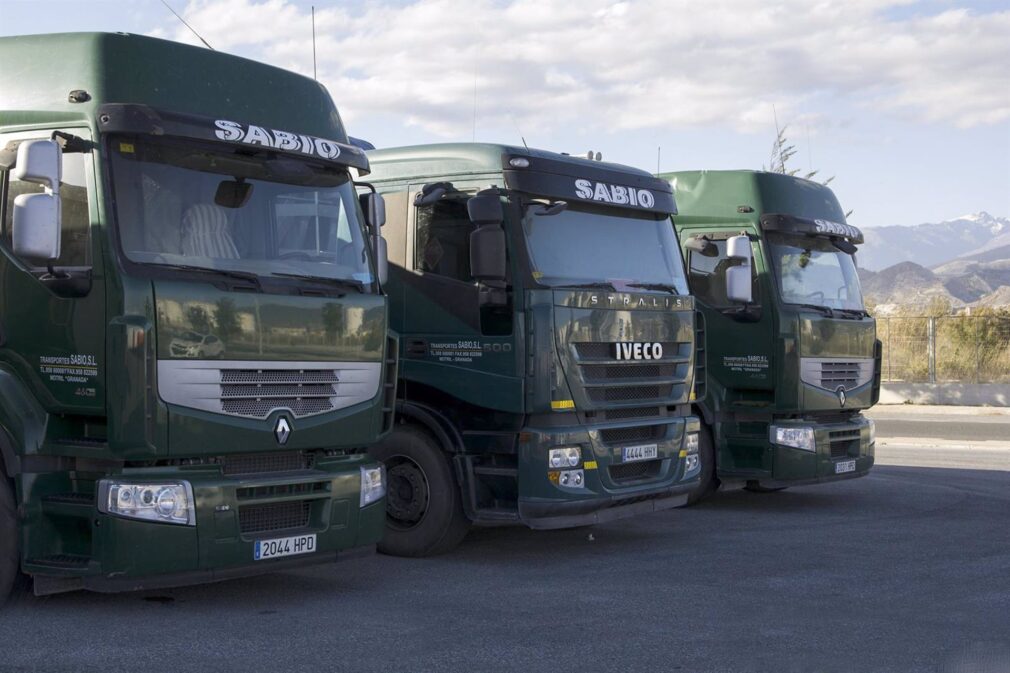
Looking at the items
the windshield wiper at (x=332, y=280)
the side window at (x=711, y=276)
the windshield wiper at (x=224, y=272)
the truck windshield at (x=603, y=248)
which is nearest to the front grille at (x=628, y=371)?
the truck windshield at (x=603, y=248)

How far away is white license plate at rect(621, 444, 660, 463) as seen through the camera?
10219 millimetres

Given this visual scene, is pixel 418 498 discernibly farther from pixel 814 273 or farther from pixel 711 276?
pixel 814 273

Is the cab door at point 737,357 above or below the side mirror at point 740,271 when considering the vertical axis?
below

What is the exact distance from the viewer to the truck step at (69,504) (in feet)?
24.4

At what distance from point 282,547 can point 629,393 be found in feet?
11.2

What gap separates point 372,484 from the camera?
28.4 feet

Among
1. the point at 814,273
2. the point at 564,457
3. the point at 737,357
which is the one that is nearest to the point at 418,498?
the point at 564,457

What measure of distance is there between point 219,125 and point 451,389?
299 centimetres

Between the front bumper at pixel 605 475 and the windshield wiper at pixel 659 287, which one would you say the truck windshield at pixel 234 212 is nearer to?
the front bumper at pixel 605 475

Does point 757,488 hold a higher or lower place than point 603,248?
lower

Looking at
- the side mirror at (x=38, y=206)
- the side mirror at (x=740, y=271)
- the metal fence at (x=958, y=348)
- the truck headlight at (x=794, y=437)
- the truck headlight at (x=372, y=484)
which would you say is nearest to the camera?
the side mirror at (x=38, y=206)

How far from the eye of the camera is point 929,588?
890cm

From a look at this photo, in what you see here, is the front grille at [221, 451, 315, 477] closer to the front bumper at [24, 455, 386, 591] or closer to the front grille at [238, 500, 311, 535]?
the front bumper at [24, 455, 386, 591]

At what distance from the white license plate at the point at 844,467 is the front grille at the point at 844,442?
3.3 inches
